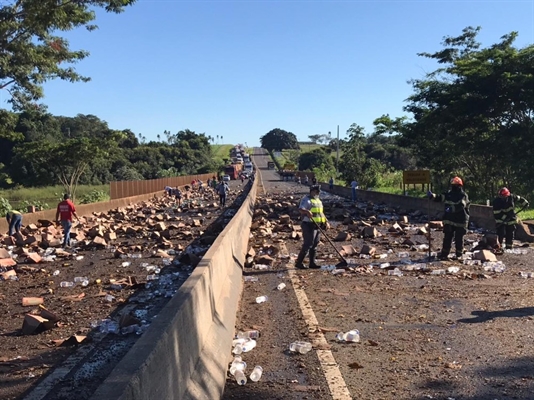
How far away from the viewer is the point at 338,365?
6.01 metres

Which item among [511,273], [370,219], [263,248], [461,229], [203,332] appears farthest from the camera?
Answer: [370,219]

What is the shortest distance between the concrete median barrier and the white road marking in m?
0.96

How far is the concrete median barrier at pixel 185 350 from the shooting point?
3585 mm

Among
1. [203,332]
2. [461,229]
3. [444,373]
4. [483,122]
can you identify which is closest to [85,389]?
[203,332]

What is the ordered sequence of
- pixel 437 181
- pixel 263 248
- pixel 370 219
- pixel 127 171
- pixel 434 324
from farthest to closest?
pixel 127 171 → pixel 437 181 → pixel 370 219 → pixel 263 248 → pixel 434 324

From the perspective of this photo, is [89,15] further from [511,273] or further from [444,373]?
[444,373]

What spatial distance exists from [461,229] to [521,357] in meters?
7.02

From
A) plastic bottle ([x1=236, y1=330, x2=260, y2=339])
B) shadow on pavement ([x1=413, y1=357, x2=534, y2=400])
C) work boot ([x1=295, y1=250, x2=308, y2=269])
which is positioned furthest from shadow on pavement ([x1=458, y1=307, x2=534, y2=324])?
work boot ([x1=295, y1=250, x2=308, y2=269])

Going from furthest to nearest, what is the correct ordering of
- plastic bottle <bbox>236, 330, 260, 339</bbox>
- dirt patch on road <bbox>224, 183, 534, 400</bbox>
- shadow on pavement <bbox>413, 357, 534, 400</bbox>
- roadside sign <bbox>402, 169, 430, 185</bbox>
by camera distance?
1. roadside sign <bbox>402, 169, 430, 185</bbox>
2. plastic bottle <bbox>236, 330, 260, 339</bbox>
3. dirt patch on road <bbox>224, 183, 534, 400</bbox>
4. shadow on pavement <bbox>413, 357, 534, 400</bbox>

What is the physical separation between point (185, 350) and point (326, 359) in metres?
Answer: 1.96

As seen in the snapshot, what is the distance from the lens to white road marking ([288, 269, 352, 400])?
5.27 m

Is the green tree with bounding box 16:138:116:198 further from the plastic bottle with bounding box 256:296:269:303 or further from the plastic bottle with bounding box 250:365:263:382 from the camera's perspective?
the plastic bottle with bounding box 250:365:263:382

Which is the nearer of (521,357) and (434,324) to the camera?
(521,357)

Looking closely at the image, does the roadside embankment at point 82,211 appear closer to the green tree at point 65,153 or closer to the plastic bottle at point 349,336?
the green tree at point 65,153
